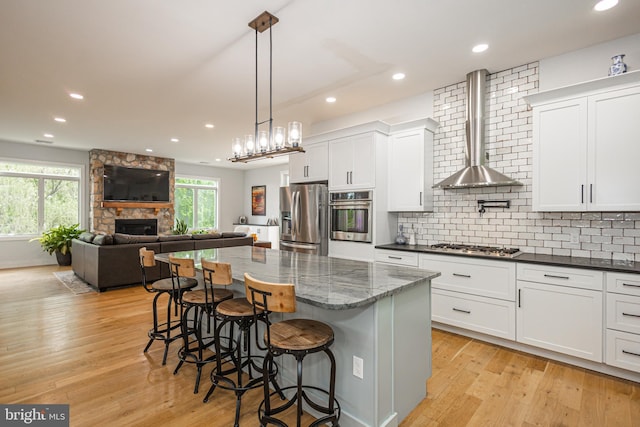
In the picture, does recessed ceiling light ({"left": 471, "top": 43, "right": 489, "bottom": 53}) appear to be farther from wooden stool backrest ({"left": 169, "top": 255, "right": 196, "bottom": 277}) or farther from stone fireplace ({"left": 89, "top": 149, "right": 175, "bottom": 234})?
stone fireplace ({"left": 89, "top": 149, "right": 175, "bottom": 234})

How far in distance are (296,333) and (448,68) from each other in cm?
316

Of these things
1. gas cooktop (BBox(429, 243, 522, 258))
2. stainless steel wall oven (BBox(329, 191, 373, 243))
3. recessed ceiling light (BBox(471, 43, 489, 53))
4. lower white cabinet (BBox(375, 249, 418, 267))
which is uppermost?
recessed ceiling light (BBox(471, 43, 489, 53))

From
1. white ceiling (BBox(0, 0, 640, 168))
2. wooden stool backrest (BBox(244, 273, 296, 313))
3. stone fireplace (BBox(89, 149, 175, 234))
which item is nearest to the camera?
wooden stool backrest (BBox(244, 273, 296, 313))

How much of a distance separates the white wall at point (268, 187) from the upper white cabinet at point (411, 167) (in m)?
6.18

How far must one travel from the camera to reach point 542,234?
10.6 feet

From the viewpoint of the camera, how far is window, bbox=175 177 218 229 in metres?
9.91

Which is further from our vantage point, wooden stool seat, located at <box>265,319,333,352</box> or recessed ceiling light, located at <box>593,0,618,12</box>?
recessed ceiling light, located at <box>593,0,618,12</box>

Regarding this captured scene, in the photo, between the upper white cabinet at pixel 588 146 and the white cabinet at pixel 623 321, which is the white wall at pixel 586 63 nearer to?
the upper white cabinet at pixel 588 146

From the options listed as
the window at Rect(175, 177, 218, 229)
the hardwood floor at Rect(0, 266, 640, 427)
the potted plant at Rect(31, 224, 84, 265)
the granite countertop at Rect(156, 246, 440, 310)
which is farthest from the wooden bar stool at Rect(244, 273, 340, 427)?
the window at Rect(175, 177, 218, 229)

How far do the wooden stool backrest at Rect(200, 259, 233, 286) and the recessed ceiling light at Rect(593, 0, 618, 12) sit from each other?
128 inches

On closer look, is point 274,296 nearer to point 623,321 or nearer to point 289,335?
point 289,335

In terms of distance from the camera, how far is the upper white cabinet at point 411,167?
3834 mm

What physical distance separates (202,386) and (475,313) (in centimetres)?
258

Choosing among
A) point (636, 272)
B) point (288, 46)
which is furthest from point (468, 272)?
point (288, 46)
